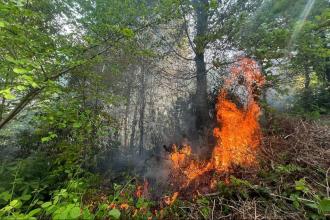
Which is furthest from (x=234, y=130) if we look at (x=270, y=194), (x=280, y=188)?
(x=270, y=194)

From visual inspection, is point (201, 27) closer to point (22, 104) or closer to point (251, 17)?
point (251, 17)

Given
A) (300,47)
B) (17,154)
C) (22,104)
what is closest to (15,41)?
(22,104)

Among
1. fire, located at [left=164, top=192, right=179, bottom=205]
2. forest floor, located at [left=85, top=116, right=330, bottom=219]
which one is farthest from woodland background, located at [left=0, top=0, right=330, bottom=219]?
fire, located at [left=164, top=192, right=179, bottom=205]

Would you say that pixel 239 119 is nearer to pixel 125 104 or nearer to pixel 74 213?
pixel 125 104

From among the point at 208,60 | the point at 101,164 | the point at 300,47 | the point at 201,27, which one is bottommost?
the point at 101,164

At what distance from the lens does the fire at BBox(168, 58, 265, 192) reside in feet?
17.6

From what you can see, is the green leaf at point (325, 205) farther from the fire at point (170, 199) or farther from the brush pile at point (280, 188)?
the fire at point (170, 199)

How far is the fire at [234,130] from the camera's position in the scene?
5.38 meters

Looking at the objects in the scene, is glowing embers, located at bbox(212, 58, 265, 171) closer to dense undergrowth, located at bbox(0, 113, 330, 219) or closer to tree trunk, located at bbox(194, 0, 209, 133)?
dense undergrowth, located at bbox(0, 113, 330, 219)

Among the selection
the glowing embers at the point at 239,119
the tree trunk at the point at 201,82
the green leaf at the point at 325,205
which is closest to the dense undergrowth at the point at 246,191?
the green leaf at the point at 325,205

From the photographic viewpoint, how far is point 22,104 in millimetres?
3656

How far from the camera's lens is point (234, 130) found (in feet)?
21.5

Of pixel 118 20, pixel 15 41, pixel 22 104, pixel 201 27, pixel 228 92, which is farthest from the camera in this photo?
pixel 201 27

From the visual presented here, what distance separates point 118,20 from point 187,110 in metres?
6.32
